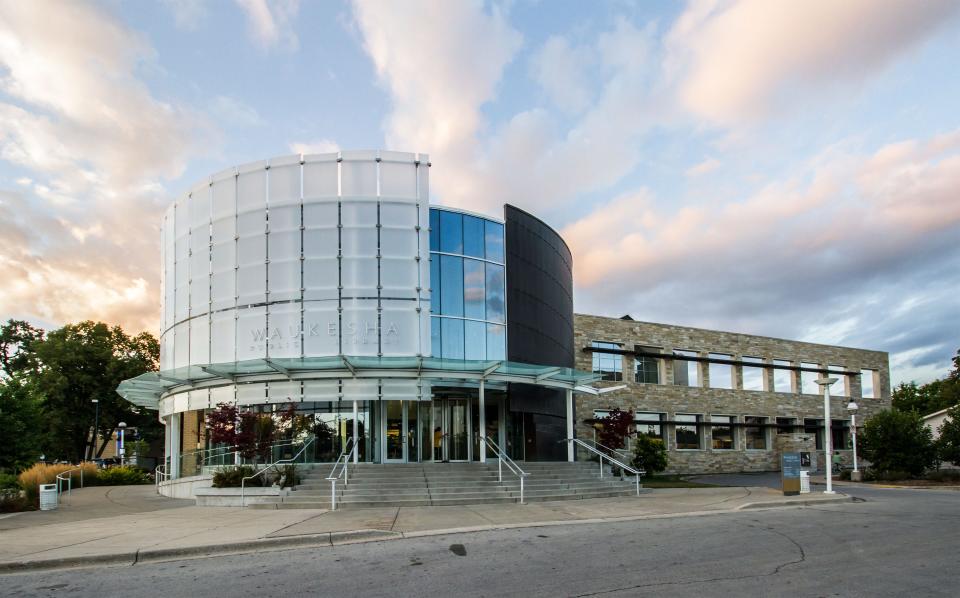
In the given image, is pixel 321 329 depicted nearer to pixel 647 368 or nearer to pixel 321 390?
pixel 321 390

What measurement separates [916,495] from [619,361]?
1898cm

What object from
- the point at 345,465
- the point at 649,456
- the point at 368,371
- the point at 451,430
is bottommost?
the point at 649,456

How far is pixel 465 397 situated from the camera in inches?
1061

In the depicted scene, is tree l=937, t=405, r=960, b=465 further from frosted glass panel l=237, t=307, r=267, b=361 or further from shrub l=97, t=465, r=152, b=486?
shrub l=97, t=465, r=152, b=486

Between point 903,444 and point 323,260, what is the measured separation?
84.8 ft

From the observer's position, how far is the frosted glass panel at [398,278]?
84.0 ft

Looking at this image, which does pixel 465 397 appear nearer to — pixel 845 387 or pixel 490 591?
pixel 490 591

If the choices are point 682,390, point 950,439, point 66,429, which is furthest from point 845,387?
point 66,429

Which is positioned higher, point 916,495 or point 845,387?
point 845,387

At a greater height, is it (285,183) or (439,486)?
(285,183)

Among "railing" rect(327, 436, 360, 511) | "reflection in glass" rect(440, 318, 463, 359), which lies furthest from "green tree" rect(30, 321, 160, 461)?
"reflection in glass" rect(440, 318, 463, 359)

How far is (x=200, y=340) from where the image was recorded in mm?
27625

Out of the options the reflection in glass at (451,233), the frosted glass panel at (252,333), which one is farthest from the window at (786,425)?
the frosted glass panel at (252,333)

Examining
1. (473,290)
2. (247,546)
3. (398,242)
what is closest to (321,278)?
(398,242)
